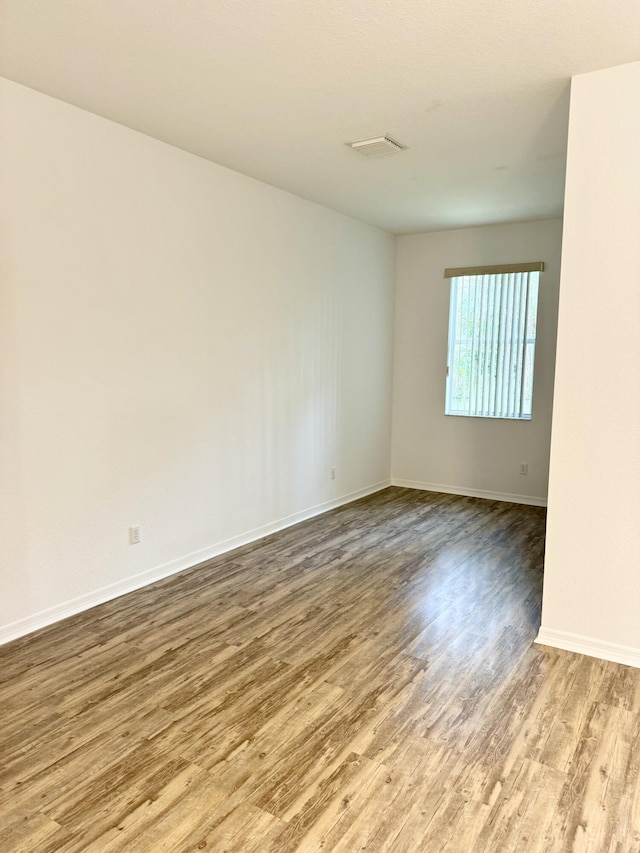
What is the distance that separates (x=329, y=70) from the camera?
2.55m

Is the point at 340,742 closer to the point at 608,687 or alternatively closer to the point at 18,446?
the point at 608,687

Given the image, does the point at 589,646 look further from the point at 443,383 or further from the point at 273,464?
the point at 443,383

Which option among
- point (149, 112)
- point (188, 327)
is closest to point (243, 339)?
point (188, 327)

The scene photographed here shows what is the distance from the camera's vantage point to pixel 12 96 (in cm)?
271

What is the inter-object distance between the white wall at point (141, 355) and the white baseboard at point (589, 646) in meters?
2.26

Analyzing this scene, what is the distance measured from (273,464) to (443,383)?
2376 mm

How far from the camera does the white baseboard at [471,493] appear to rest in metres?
5.67

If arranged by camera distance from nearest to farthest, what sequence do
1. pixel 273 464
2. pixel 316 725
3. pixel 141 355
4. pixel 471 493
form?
pixel 316 725 < pixel 141 355 < pixel 273 464 < pixel 471 493

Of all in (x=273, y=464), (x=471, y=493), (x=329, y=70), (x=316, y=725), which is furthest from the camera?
(x=471, y=493)

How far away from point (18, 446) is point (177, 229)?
5.38 ft

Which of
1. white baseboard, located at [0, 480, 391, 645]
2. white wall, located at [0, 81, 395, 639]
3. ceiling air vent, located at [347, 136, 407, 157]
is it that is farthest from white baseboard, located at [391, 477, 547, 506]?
ceiling air vent, located at [347, 136, 407, 157]

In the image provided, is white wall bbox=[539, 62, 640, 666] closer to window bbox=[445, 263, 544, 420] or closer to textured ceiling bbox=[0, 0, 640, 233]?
textured ceiling bbox=[0, 0, 640, 233]

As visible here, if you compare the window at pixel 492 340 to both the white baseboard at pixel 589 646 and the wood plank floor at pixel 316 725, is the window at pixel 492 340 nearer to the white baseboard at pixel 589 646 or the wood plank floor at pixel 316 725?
the wood plank floor at pixel 316 725

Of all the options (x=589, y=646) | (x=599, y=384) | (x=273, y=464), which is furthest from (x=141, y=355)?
(x=589, y=646)
